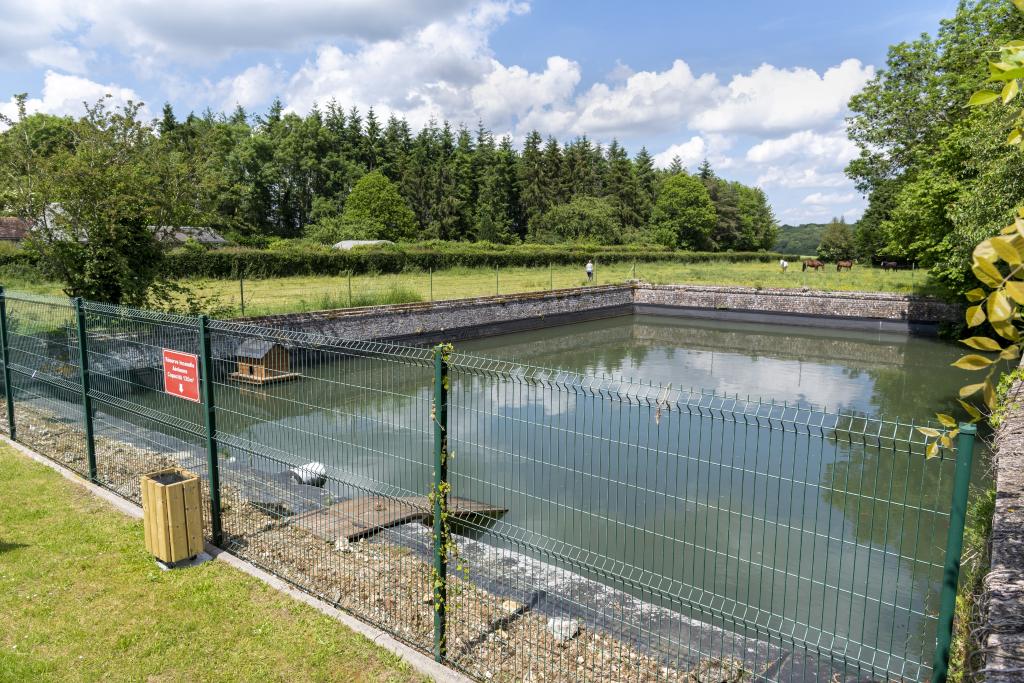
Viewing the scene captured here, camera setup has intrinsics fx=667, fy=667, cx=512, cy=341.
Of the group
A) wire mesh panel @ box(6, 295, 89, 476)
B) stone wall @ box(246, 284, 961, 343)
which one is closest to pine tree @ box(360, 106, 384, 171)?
stone wall @ box(246, 284, 961, 343)

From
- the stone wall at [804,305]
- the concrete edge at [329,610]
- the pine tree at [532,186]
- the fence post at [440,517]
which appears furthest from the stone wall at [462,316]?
the pine tree at [532,186]

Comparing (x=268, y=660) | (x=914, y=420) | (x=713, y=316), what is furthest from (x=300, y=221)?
(x=268, y=660)

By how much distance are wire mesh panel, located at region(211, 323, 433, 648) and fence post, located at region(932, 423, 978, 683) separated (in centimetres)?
260

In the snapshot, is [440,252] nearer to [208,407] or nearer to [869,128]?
[869,128]

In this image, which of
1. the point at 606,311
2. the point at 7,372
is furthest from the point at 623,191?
the point at 7,372

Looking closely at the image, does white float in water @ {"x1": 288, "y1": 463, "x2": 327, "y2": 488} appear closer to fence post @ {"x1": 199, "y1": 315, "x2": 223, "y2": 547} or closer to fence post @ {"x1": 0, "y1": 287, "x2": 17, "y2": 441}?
fence post @ {"x1": 199, "y1": 315, "x2": 223, "y2": 547}

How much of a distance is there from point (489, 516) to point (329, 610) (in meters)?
1.51

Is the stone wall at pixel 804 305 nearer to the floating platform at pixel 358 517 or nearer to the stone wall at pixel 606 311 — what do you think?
the stone wall at pixel 606 311

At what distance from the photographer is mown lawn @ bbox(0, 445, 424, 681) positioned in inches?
145

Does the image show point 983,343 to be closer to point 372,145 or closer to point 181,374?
point 181,374

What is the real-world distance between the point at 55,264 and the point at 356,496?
8531 mm

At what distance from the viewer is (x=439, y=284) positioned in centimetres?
2784

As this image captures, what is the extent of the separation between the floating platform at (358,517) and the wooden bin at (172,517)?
0.94 meters

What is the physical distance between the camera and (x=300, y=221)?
60.6 meters
